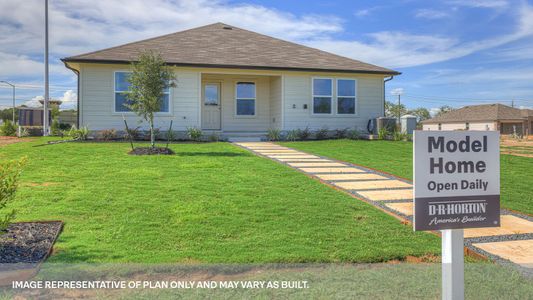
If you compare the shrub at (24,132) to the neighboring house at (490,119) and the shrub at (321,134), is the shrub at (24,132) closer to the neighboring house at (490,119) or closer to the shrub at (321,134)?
the shrub at (321,134)

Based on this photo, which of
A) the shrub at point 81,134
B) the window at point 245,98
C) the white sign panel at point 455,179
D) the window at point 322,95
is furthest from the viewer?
the window at point 245,98

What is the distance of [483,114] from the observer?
54250 mm

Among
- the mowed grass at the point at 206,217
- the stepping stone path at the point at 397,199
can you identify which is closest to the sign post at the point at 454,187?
the mowed grass at the point at 206,217

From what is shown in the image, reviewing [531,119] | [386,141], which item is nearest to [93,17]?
[386,141]

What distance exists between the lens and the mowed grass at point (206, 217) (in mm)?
3994

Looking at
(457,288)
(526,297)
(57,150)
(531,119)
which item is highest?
(531,119)

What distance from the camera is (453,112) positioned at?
2406 inches

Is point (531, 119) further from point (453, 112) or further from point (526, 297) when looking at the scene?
point (526, 297)

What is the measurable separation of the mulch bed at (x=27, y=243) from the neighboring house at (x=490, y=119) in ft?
154

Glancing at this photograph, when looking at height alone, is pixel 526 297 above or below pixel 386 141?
below

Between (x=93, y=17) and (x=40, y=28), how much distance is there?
11.5ft

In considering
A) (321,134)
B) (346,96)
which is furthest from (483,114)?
(321,134)

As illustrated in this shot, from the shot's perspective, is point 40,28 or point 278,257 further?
point 40,28

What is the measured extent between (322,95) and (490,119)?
140ft
